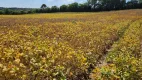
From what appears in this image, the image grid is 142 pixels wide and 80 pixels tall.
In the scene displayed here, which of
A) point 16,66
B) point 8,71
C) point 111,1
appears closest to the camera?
point 8,71

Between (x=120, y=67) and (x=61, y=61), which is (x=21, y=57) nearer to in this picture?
(x=61, y=61)

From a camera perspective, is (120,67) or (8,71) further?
(120,67)

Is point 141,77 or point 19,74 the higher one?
point 19,74

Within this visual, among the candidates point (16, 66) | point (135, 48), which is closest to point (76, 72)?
point (16, 66)

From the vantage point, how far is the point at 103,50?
14.4 metres

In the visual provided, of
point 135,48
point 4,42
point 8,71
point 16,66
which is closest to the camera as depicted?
point 8,71

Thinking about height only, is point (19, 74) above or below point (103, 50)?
above

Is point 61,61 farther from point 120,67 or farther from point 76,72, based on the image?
point 120,67

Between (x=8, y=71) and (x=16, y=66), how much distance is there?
49 centimetres

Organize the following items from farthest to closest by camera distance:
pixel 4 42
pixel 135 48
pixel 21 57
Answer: pixel 135 48, pixel 4 42, pixel 21 57

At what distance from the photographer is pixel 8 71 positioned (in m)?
6.67

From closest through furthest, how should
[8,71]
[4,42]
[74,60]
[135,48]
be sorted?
1. [8,71]
2. [74,60]
3. [4,42]
4. [135,48]

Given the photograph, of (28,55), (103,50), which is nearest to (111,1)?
(103,50)

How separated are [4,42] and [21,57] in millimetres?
2995
